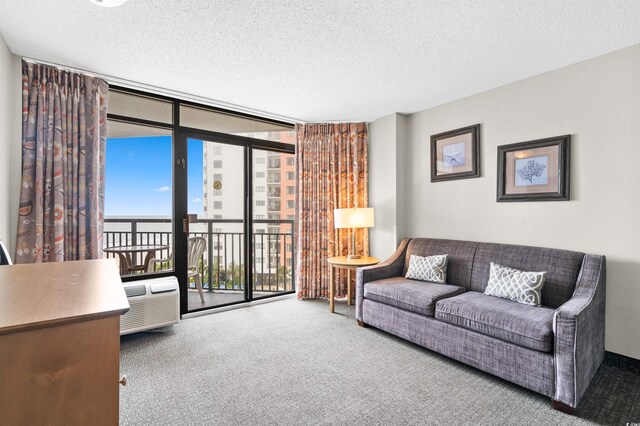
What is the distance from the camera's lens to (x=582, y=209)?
258cm

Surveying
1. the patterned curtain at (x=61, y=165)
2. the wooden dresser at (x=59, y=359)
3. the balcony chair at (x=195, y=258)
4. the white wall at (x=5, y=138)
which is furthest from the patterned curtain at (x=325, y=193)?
the wooden dresser at (x=59, y=359)

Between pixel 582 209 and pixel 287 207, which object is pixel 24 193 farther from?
pixel 582 209

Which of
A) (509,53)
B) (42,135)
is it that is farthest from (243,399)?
(509,53)

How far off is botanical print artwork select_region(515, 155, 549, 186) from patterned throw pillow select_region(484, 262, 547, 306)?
2.79ft

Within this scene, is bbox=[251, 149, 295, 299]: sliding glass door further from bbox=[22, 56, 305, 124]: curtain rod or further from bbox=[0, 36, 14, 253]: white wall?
bbox=[0, 36, 14, 253]: white wall

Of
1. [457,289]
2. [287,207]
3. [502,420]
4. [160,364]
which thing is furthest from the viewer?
[287,207]

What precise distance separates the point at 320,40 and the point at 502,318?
2.39 meters

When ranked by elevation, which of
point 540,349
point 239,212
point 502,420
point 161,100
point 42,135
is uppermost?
point 161,100

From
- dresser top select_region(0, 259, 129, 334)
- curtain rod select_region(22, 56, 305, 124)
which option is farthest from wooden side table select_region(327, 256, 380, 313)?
dresser top select_region(0, 259, 129, 334)

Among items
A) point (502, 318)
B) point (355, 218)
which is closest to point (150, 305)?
point (355, 218)

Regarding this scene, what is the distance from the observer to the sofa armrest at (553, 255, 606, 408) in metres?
1.82

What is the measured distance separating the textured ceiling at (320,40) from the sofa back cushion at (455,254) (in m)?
1.62

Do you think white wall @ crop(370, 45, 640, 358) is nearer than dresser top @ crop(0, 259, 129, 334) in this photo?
No

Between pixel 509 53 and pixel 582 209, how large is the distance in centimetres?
141
